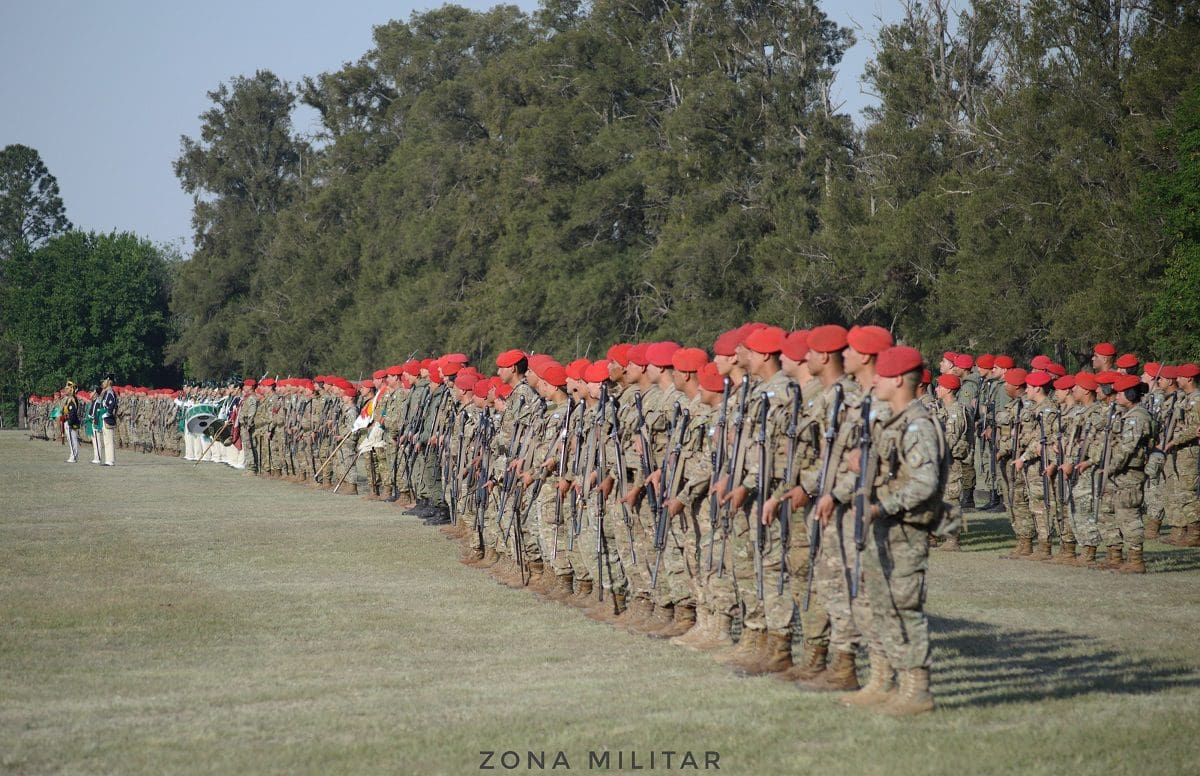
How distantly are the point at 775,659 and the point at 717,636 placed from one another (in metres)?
1.01

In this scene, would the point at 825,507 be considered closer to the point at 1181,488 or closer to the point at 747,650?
the point at 747,650

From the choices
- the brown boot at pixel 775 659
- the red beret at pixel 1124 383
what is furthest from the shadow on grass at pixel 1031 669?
the red beret at pixel 1124 383

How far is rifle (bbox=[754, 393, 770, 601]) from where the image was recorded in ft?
31.3

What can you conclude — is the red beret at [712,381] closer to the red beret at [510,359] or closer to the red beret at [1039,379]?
the red beret at [510,359]

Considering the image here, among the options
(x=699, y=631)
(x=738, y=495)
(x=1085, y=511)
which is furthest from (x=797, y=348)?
(x=1085, y=511)

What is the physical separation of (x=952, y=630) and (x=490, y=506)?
5.87 meters

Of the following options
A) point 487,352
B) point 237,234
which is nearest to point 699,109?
point 487,352

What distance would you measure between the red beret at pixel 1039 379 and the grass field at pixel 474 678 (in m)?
2.30

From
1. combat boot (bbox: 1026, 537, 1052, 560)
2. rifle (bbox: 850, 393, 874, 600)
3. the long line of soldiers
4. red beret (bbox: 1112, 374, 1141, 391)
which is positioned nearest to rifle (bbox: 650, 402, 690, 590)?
the long line of soldiers

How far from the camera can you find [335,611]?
12.6 meters

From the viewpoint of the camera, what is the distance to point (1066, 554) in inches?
654

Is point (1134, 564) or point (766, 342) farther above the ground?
point (766, 342)

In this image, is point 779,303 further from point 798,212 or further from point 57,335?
point 57,335

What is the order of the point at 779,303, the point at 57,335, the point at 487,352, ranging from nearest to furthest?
the point at 779,303 → the point at 487,352 → the point at 57,335
